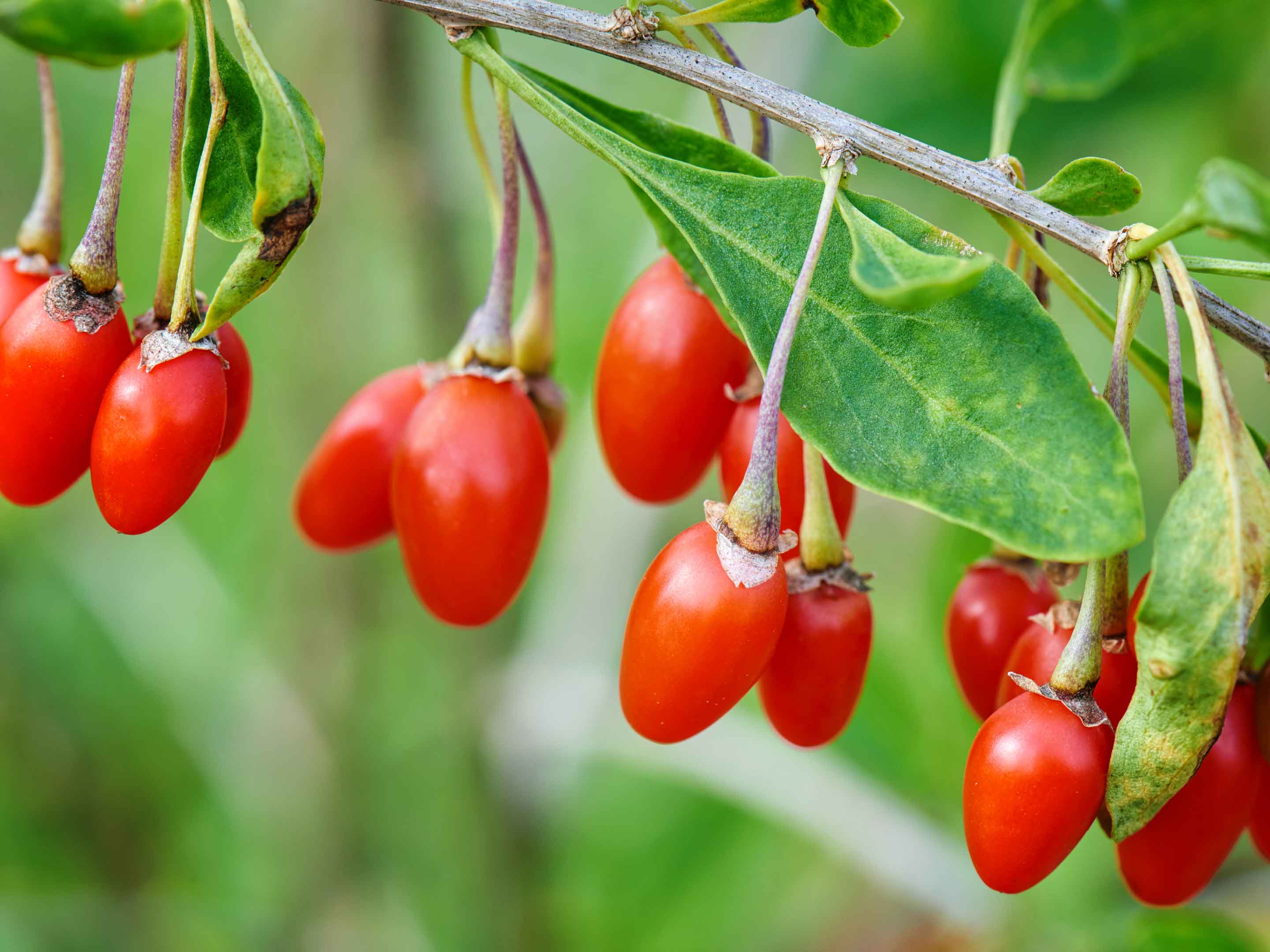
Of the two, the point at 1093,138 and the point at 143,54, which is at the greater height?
the point at 1093,138

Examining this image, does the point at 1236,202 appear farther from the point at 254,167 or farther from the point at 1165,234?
the point at 254,167

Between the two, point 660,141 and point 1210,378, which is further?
point 660,141

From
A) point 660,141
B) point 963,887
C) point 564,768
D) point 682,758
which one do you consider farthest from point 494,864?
point 660,141

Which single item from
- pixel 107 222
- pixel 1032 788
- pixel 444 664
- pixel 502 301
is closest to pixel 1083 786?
pixel 1032 788

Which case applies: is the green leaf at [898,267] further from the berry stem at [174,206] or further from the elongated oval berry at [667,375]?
the berry stem at [174,206]

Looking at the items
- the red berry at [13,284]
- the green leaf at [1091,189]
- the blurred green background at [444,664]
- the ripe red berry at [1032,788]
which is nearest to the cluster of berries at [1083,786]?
the ripe red berry at [1032,788]

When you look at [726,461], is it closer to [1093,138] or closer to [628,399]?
[628,399]

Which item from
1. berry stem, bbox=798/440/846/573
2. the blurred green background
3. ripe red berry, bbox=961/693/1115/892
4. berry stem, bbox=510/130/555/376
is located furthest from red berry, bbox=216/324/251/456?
the blurred green background
